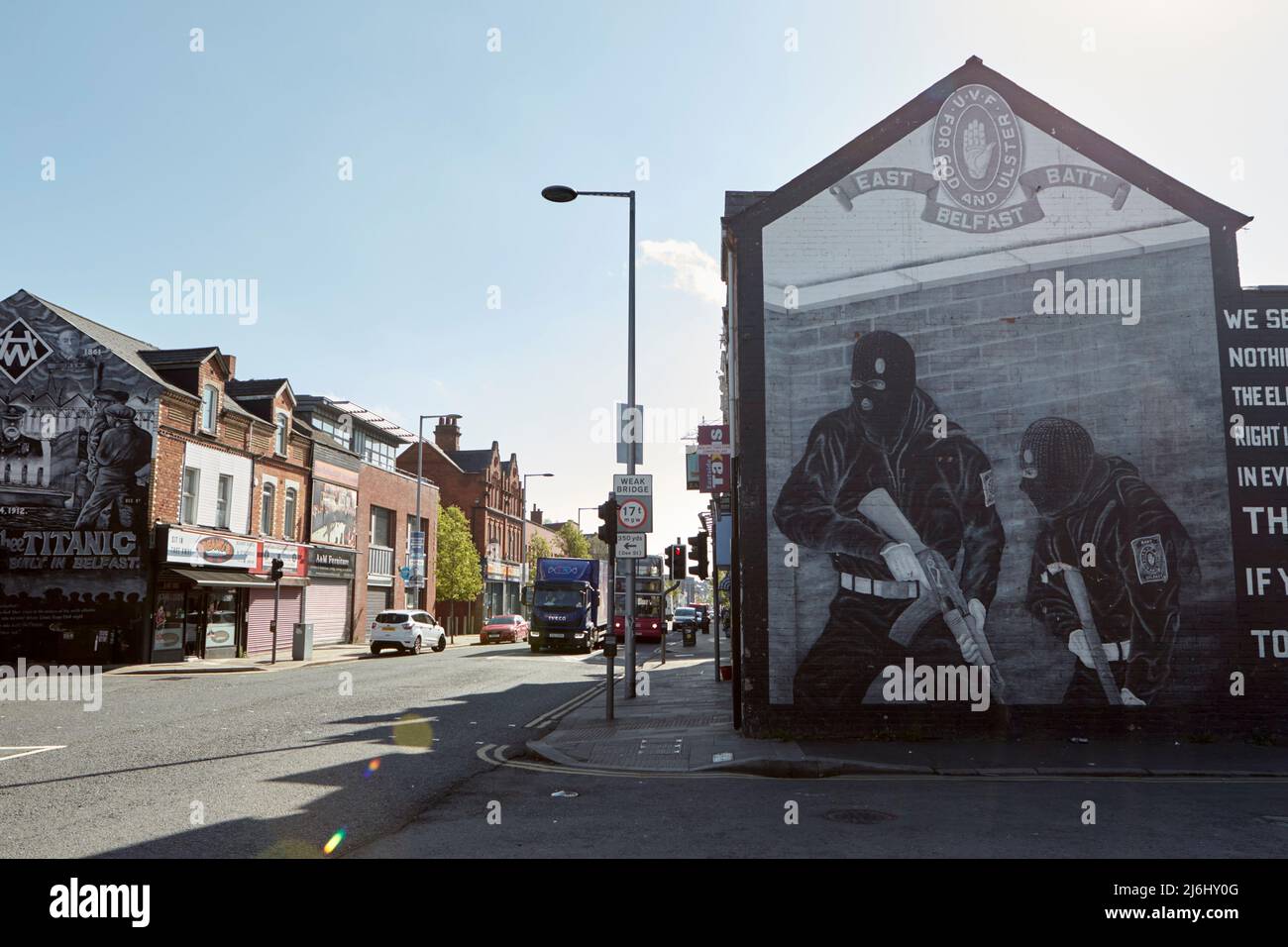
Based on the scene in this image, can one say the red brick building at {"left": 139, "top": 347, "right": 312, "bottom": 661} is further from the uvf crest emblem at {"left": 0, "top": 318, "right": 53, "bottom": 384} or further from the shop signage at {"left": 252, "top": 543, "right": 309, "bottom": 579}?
the uvf crest emblem at {"left": 0, "top": 318, "right": 53, "bottom": 384}

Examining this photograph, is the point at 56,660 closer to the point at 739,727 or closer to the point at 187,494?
the point at 187,494

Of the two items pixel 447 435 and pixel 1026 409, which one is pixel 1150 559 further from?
pixel 447 435

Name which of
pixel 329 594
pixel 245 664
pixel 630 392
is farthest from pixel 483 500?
pixel 630 392

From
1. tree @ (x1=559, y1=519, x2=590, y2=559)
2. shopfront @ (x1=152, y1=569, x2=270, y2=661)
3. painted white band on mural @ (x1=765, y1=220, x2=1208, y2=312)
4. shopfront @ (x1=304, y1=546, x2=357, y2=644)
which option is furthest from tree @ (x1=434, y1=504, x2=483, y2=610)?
painted white band on mural @ (x1=765, y1=220, x2=1208, y2=312)

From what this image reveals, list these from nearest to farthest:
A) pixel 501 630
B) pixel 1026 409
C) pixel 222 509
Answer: pixel 1026 409 < pixel 222 509 < pixel 501 630

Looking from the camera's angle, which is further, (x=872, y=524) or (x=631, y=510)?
(x=631, y=510)

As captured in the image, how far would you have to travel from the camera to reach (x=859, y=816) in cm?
819

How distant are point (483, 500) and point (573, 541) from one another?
28420 millimetres

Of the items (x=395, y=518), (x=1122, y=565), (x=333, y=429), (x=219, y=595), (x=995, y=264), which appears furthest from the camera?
(x=395, y=518)

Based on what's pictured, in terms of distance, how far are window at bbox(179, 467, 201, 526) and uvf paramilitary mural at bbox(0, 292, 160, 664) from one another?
1982 millimetres

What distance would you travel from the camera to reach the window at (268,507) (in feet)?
116

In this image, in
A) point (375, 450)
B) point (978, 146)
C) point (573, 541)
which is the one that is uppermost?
point (375, 450)
